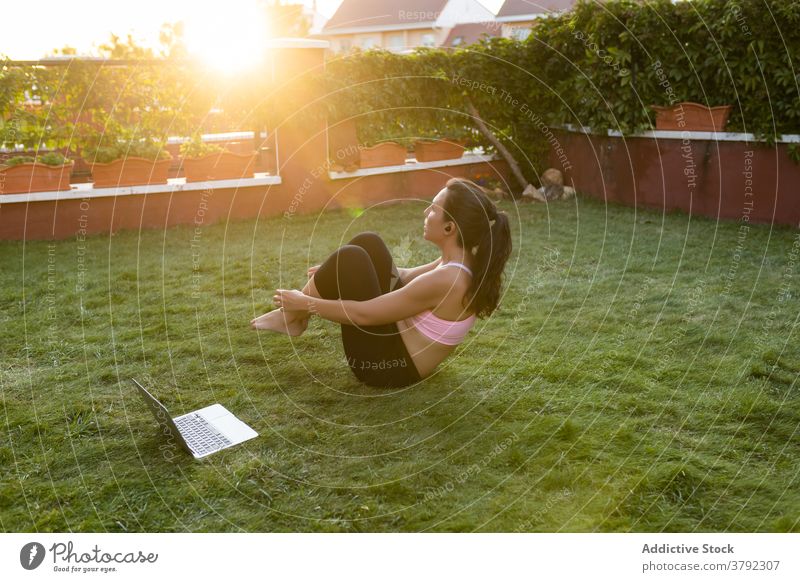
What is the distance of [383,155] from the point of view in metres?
9.52

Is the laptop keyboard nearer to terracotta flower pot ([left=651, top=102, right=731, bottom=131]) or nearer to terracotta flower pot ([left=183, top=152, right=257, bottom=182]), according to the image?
terracotta flower pot ([left=183, top=152, right=257, bottom=182])

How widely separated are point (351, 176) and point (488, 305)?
19.4ft

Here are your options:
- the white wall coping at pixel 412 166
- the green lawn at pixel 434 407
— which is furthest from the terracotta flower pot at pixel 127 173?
the white wall coping at pixel 412 166

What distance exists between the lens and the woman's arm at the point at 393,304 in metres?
3.40

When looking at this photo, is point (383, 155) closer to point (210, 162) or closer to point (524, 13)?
point (210, 162)

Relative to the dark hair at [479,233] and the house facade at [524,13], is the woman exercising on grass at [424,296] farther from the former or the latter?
the house facade at [524,13]

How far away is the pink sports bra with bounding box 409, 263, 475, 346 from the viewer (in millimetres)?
3566

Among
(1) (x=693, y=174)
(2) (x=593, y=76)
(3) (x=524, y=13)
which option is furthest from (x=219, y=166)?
(3) (x=524, y=13)

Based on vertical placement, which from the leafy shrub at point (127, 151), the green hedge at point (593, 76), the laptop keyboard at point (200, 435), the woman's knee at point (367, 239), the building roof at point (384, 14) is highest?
the building roof at point (384, 14)

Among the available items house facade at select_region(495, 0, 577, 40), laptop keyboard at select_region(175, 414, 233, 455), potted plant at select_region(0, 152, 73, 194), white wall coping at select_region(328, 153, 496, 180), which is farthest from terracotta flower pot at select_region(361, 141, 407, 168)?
laptop keyboard at select_region(175, 414, 233, 455)

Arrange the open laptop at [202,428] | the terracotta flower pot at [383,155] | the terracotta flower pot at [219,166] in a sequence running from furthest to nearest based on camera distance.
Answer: the terracotta flower pot at [383,155] → the terracotta flower pot at [219,166] → the open laptop at [202,428]

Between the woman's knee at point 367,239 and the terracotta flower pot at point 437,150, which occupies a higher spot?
the terracotta flower pot at point 437,150

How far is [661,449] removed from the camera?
10.4ft
